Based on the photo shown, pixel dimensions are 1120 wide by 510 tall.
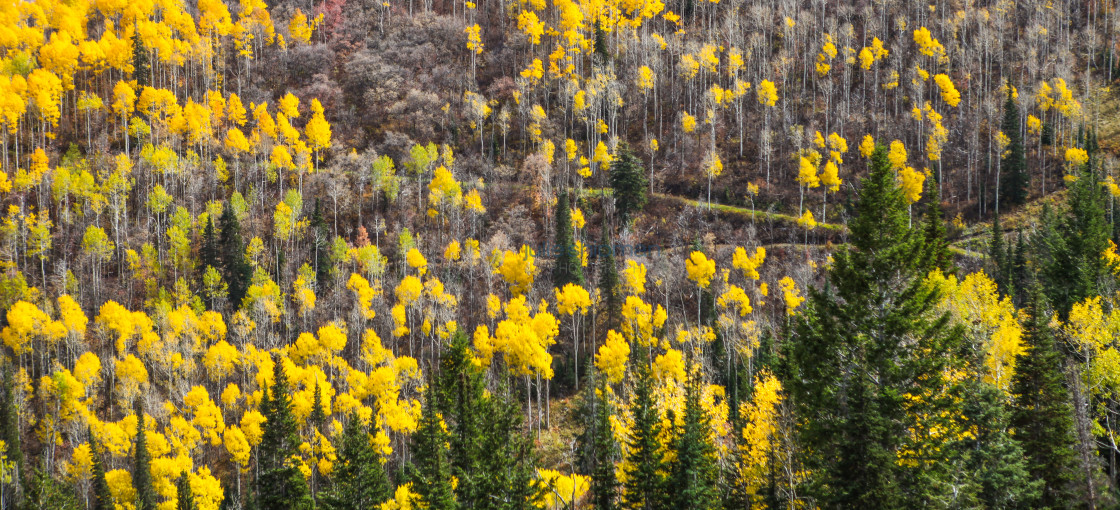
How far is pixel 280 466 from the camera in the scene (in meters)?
38.8

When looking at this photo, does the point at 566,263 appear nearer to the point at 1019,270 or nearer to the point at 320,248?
the point at 320,248

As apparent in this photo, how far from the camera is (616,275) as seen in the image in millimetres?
71562

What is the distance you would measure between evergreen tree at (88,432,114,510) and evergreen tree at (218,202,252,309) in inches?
768

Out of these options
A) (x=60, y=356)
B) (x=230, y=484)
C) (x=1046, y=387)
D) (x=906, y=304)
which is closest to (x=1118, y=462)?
(x=1046, y=387)

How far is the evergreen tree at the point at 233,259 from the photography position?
7231cm

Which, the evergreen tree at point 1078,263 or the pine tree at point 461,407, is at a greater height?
the evergreen tree at point 1078,263

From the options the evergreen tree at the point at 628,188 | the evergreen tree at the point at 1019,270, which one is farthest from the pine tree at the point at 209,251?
the evergreen tree at the point at 1019,270

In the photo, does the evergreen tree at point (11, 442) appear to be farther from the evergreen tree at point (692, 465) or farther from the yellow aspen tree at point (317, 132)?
the evergreen tree at point (692, 465)

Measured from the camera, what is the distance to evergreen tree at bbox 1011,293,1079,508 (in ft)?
78.6

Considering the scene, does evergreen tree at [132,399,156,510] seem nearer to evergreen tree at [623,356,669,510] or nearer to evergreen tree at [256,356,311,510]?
evergreen tree at [256,356,311,510]

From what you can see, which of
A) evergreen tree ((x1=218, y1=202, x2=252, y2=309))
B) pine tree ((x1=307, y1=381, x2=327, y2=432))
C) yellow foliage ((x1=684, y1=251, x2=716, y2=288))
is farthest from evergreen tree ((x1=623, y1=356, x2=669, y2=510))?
evergreen tree ((x1=218, y1=202, x2=252, y2=309))

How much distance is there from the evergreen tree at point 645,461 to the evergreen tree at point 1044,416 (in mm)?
13246

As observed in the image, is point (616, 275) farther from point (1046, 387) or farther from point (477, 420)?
point (1046, 387)

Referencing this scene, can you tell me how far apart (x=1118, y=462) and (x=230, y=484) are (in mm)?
56368
